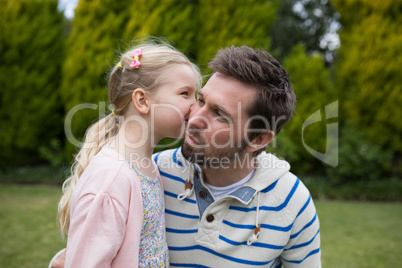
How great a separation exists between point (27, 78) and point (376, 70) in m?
7.38

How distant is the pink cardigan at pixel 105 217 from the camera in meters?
1.40

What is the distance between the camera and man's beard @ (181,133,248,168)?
1.91m

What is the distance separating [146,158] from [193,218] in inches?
16.4

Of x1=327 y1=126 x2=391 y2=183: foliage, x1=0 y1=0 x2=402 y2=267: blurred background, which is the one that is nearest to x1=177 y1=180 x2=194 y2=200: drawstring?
x1=0 y1=0 x2=402 y2=267: blurred background

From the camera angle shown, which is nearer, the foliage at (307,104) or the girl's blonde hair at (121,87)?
the girl's blonde hair at (121,87)

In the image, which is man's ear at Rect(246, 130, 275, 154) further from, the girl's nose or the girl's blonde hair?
the girl's blonde hair

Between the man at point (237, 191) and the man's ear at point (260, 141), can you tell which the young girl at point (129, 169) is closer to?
the man at point (237, 191)

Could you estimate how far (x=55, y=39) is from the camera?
312 inches

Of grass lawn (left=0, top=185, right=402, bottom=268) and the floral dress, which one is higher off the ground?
the floral dress

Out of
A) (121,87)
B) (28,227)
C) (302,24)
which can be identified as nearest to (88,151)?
(121,87)

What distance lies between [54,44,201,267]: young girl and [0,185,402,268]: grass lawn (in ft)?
9.53

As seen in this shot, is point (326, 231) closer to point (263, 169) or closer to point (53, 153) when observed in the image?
point (263, 169)

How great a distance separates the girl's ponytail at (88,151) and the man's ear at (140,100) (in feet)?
0.68

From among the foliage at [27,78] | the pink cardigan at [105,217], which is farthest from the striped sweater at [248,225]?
the foliage at [27,78]
